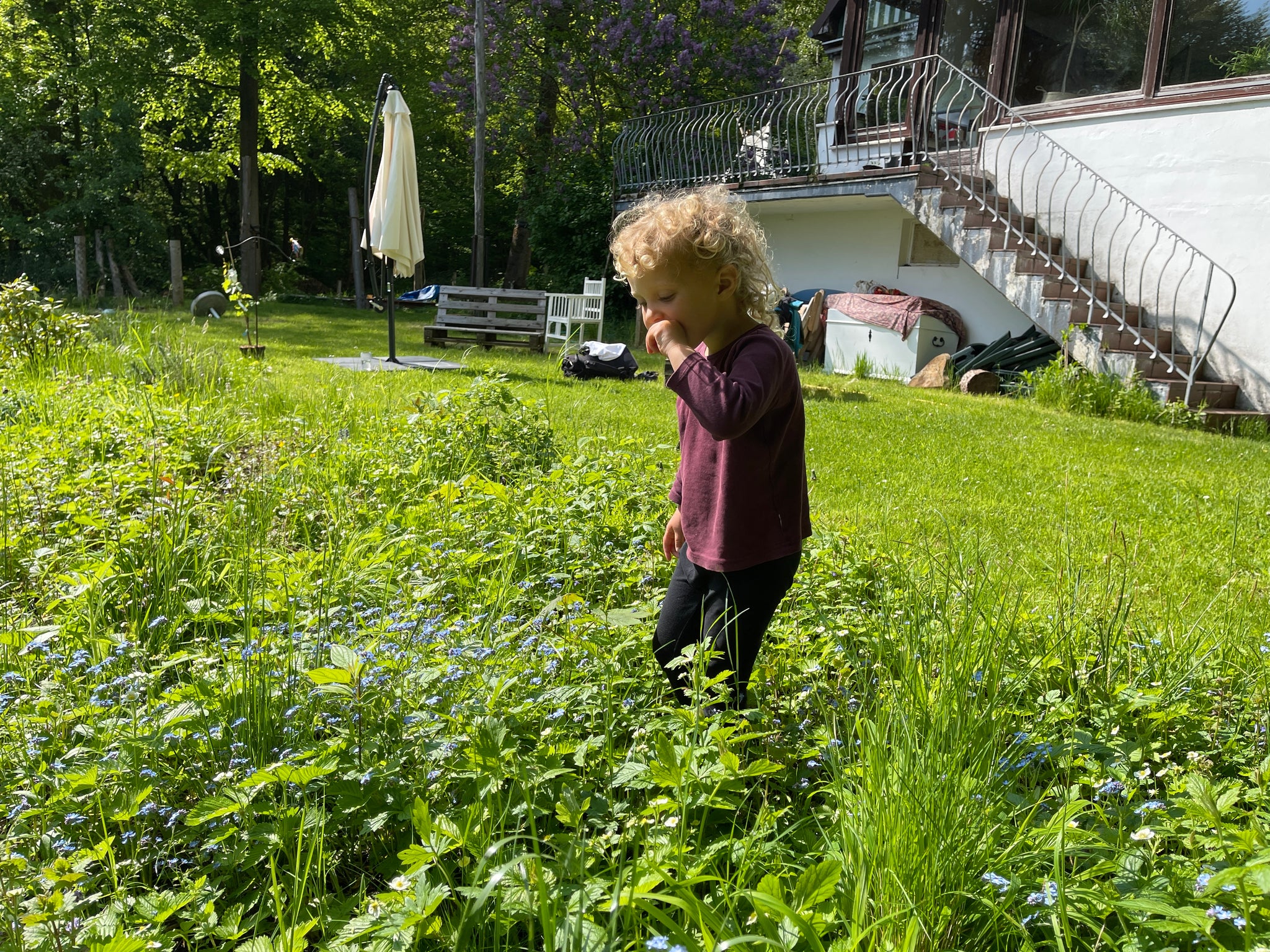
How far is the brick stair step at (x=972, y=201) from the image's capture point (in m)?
10.3

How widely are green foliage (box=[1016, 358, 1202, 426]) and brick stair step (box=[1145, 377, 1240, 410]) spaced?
14 cm

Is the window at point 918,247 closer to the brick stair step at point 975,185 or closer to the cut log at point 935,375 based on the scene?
the brick stair step at point 975,185

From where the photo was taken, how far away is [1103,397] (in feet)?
27.7

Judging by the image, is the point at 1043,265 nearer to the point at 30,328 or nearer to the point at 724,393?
the point at 724,393

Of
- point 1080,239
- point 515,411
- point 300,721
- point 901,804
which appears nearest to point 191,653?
point 300,721

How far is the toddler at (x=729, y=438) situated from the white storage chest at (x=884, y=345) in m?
9.30

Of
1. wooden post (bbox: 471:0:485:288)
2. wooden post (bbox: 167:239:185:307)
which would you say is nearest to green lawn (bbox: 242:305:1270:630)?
wooden post (bbox: 471:0:485:288)

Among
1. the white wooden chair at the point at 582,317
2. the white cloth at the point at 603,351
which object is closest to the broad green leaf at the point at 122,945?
the white cloth at the point at 603,351

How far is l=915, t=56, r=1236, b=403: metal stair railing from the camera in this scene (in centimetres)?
881

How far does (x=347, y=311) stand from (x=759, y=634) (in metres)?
18.1

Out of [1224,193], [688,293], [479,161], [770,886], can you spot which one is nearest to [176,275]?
[479,161]

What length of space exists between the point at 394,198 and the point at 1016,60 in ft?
25.5

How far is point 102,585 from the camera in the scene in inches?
105

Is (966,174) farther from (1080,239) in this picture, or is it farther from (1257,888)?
(1257,888)
